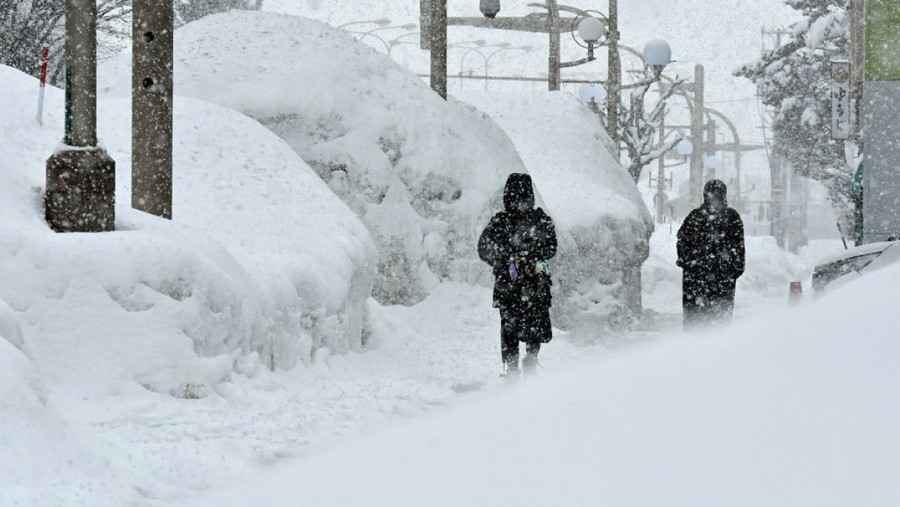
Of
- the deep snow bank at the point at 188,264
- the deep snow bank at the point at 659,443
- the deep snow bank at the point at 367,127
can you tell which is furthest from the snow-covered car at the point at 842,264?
the deep snow bank at the point at 659,443

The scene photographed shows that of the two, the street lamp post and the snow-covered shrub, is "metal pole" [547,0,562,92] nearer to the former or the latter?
the street lamp post

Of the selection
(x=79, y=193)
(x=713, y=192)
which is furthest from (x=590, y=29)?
(x=79, y=193)

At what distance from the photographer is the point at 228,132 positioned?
12.6 meters

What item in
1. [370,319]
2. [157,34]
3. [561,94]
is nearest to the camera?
[157,34]

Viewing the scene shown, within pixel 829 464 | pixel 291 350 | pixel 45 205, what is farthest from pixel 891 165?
pixel 829 464

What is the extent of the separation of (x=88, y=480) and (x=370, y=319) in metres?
6.89

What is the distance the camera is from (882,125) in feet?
68.6

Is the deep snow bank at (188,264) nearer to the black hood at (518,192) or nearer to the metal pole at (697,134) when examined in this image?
the black hood at (518,192)

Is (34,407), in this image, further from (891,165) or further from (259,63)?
(891,165)

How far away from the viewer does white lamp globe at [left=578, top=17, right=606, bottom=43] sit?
24.8m

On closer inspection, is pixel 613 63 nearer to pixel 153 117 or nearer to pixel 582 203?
pixel 582 203

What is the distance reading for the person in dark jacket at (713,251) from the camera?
31.9ft

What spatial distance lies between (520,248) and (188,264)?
230cm

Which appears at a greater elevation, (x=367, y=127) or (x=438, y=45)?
(x=438, y=45)
